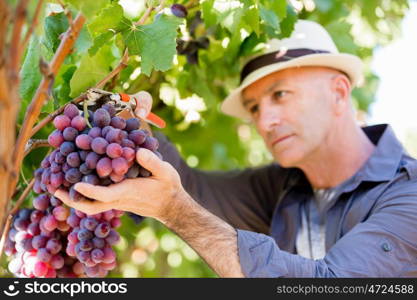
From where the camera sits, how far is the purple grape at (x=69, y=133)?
52.0 inches

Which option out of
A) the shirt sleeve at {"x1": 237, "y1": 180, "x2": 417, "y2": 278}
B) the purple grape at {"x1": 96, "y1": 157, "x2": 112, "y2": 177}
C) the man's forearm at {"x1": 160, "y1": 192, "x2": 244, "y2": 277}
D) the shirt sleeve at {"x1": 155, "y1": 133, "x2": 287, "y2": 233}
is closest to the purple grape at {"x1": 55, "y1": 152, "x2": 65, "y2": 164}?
the purple grape at {"x1": 96, "y1": 157, "x2": 112, "y2": 177}

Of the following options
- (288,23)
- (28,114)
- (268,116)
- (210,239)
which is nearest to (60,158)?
(28,114)

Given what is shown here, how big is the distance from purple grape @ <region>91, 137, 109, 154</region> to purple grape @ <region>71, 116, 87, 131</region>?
8cm

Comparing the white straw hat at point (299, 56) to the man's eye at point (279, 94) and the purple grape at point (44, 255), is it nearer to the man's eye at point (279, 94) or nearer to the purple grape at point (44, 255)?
the man's eye at point (279, 94)

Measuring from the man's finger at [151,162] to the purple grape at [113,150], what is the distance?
6cm

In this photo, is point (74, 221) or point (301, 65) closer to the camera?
point (74, 221)

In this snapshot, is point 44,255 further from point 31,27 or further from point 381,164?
point 381,164

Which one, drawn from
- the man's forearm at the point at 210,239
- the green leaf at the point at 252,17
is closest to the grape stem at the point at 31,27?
the man's forearm at the point at 210,239

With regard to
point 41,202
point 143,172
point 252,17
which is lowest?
point 41,202

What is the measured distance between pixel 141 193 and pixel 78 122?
9.0 inches

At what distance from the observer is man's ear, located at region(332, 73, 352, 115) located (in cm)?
267

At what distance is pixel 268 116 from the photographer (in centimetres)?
251

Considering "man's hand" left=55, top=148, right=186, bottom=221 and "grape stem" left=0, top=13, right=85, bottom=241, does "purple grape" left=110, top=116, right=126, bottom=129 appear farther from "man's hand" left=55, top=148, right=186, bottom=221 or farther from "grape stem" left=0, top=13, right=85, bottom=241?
"grape stem" left=0, top=13, right=85, bottom=241

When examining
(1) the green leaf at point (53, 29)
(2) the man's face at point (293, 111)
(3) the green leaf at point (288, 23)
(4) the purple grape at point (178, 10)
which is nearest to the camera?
(1) the green leaf at point (53, 29)
